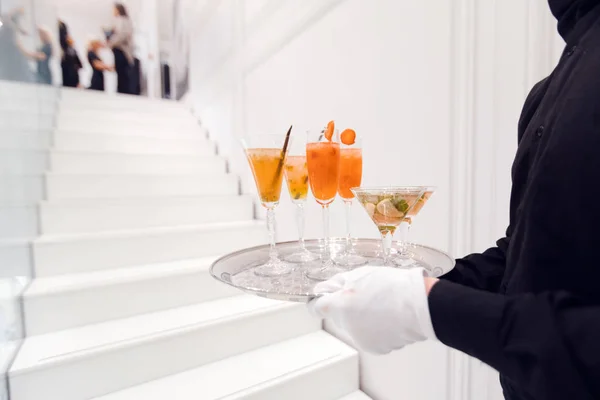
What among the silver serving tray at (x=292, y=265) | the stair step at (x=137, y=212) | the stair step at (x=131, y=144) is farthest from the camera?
the stair step at (x=131, y=144)

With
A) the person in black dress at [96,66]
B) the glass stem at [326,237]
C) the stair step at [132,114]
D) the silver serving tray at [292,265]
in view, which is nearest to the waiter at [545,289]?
the silver serving tray at [292,265]

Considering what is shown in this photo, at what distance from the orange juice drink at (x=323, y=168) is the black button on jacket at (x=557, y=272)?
1.68 ft

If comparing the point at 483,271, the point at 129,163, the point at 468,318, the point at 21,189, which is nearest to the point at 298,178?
Answer: the point at 483,271

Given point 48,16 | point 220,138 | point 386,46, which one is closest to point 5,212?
point 386,46

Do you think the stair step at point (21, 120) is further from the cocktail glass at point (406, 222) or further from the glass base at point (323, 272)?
the cocktail glass at point (406, 222)

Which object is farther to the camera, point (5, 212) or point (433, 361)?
point (5, 212)

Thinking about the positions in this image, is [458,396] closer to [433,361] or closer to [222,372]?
[433,361]

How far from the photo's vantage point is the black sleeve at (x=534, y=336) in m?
0.39

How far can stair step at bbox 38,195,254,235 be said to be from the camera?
2109 mm

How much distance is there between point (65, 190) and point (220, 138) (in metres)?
1.60

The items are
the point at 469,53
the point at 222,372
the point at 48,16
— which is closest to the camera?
the point at 469,53

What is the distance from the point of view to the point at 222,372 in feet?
5.16

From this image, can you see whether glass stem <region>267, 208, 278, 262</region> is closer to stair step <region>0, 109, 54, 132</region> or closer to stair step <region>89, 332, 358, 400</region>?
stair step <region>89, 332, 358, 400</region>

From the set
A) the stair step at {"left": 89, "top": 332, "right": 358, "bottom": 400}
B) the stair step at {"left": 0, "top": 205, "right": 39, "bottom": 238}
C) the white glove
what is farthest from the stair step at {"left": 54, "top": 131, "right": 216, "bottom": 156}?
the white glove
